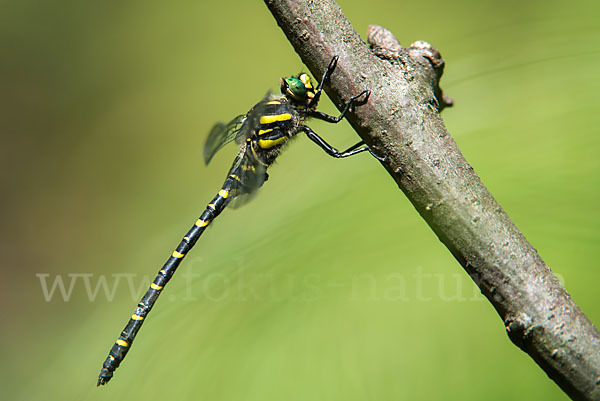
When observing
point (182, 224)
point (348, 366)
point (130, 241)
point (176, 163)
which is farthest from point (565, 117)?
point (130, 241)

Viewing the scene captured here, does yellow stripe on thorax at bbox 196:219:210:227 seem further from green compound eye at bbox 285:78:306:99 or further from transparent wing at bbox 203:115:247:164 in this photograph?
green compound eye at bbox 285:78:306:99

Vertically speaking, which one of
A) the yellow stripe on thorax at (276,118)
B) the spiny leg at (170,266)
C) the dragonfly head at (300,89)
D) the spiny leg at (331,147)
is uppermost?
the dragonfly head at (300,89)

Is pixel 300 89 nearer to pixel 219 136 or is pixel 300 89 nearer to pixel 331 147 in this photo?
pixel 331 147

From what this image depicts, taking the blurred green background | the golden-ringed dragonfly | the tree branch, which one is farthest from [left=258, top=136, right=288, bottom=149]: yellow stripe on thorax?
the tree branch

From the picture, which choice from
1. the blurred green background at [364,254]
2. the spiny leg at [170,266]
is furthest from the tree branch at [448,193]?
the spiny leg at [170,266]

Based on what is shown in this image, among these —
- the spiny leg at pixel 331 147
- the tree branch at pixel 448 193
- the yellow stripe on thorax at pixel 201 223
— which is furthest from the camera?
the yellow stripe on thorax at pixel 201 223

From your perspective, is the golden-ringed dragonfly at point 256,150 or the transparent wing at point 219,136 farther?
the transparent wing at point 219,136

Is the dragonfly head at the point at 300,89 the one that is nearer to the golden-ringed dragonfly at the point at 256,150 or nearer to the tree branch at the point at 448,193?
the golden-ringed dragonfly at the point at 256,150
